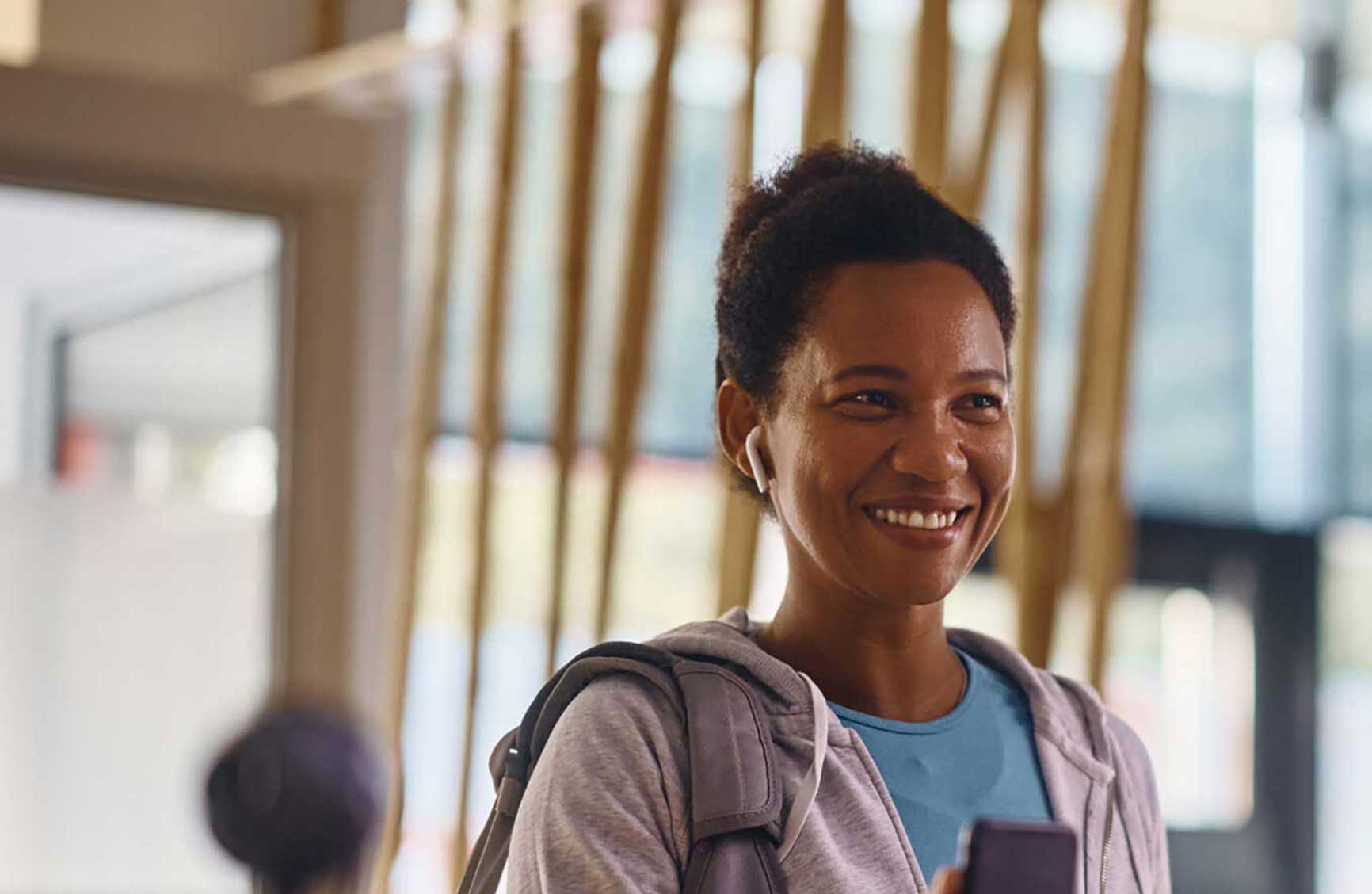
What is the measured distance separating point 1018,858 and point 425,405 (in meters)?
2.61

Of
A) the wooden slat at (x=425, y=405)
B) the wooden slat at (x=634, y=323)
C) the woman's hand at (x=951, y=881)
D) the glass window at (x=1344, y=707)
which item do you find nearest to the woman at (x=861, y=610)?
the woman's hand at (x=951, y=881)

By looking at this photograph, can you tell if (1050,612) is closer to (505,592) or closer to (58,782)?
(58,782)

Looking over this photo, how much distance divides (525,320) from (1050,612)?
202 cm

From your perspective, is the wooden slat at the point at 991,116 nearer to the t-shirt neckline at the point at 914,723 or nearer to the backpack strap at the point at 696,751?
the t-shirt neckline at the point at 914,723

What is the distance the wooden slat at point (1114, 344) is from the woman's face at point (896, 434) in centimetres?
150

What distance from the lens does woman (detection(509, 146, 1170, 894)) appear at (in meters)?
1.11

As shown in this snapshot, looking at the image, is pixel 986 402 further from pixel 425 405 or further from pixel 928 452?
pixel 425 405

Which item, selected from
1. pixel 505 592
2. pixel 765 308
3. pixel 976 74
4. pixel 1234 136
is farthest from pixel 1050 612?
pixel 1234 136

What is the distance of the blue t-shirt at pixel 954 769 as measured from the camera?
1.18 metres

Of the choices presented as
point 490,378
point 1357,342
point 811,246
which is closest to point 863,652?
point 811,246

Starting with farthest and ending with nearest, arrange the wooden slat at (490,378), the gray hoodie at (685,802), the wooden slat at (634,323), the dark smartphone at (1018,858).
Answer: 1. the wooden slat at (490,378)
2. the wooden slat at (634,323)
3. the gray hoodie at (685,802)
4. the dark smartphone at (1018,858)

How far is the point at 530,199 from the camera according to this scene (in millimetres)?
4434

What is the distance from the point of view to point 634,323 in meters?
3.04

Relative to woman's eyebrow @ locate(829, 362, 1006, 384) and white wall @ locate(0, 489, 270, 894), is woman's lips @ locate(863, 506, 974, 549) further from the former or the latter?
white wall @ locate(0, 489, 270, 894)
